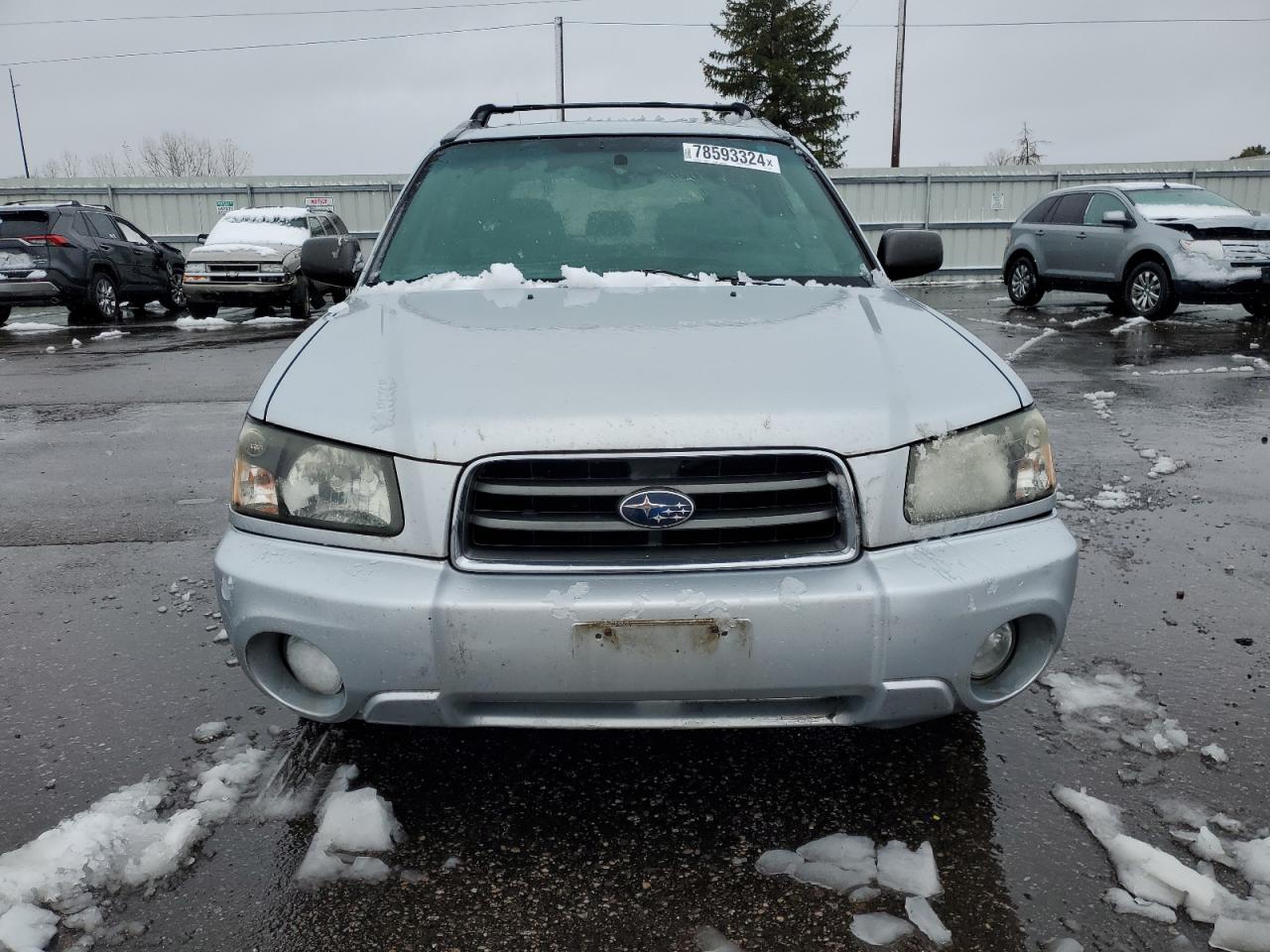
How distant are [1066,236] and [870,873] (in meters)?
13.4

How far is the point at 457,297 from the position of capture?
2941mm

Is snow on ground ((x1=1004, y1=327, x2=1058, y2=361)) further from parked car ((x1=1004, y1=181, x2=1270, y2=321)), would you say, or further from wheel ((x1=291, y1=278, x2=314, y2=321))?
wheel ((x1=291, y1=278, x2=314, y2=321))

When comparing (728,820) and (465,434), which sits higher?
(465,434)

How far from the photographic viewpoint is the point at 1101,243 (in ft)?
42.9

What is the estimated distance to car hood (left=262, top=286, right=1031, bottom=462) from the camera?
81.5 inches

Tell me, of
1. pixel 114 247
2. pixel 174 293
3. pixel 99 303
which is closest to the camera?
pixel 99 303

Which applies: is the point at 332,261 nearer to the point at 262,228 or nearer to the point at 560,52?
the point at 262,228

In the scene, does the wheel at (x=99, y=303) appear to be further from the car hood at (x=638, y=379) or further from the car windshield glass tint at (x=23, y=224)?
the car hood at (x=638, y=379)

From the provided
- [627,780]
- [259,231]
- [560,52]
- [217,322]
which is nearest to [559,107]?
[627,780]

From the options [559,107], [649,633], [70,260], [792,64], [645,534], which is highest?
[792,64]

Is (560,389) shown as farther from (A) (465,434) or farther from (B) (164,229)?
(B) (164,229)

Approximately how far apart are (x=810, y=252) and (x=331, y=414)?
1.74 meters

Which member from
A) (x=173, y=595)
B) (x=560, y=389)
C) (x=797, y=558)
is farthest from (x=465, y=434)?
(x=173, y=595)

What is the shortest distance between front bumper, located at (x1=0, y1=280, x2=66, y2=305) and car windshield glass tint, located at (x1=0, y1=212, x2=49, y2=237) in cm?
69
